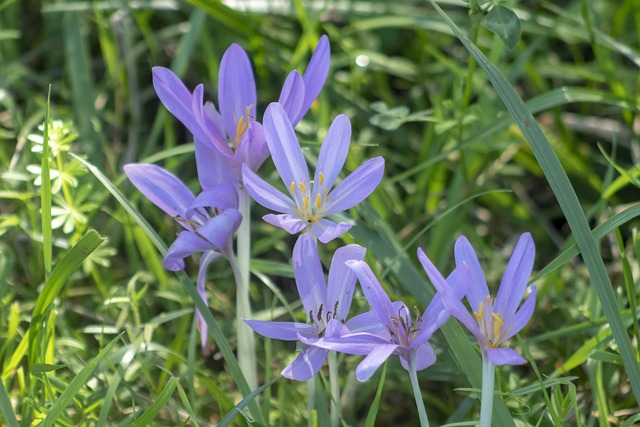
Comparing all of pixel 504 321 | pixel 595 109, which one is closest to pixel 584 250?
pixel 504 321

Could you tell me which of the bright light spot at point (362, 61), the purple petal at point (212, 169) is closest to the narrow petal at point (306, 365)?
the purple petal at point (212, 169)

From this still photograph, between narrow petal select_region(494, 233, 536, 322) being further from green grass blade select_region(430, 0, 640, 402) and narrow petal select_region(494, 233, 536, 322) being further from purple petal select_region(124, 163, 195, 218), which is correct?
purple petal select_region(124, 163, 195, 218)

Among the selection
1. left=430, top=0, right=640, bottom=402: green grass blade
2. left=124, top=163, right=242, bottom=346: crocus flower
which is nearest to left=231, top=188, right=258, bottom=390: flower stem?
left=124, top=163, right=242, bottom=346: crocus flower

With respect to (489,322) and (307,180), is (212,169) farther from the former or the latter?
(489,322)

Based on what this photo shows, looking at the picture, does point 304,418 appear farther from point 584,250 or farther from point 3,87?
point 3,87

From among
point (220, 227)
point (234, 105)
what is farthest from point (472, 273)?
point (234, 105)

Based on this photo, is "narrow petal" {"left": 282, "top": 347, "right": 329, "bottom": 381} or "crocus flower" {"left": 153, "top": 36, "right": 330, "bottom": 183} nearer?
"narrow petal" {"left": 282, "top": 347, "right": 329, "bottom": 381}
